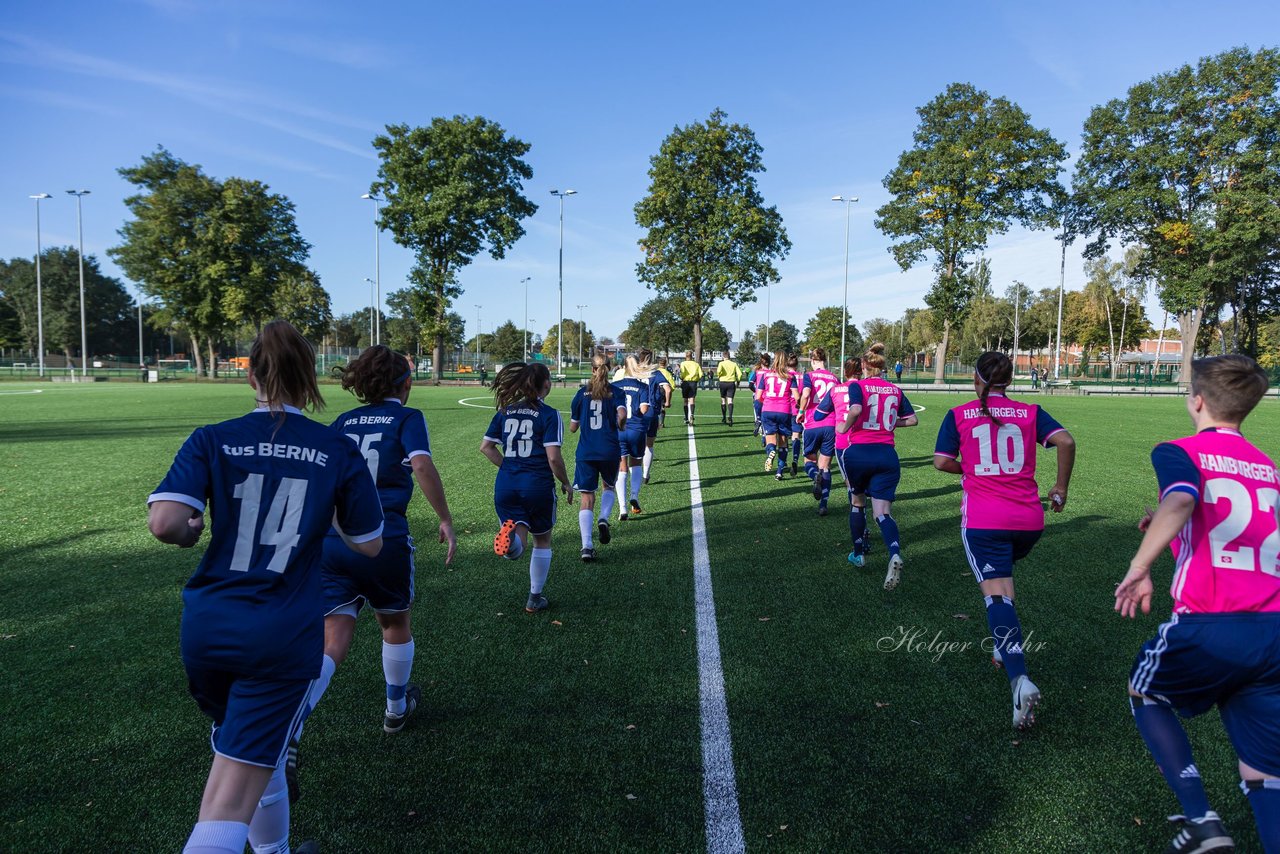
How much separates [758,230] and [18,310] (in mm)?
85781

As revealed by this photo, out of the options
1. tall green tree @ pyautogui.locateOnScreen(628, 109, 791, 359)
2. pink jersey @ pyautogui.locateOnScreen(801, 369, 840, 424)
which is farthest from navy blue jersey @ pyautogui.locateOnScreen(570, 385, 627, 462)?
tall green tree @ pyautogui.locateOnScreen(628, 109, 791, 359)

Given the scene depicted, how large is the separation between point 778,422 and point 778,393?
0.54m

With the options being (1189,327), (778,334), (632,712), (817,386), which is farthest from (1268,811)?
(778,334)

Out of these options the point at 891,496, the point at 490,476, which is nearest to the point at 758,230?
the point at 490,476

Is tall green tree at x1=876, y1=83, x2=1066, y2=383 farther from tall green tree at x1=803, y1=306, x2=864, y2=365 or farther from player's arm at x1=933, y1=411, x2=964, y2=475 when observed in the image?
player's arm at x1=933, y1=411, x2=964, y2=475

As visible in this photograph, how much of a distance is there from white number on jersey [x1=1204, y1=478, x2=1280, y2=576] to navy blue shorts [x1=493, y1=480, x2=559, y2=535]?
12.4ft

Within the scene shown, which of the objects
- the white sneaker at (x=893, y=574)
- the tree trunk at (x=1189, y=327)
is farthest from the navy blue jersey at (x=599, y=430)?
the tree trunk at (x=1189, y=327)

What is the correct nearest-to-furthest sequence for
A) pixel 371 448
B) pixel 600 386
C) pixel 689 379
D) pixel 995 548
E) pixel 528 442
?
pixel 371 448 < pixel 995 548 < pixel 528 442 < pixel 600 386 < pixel 689 379

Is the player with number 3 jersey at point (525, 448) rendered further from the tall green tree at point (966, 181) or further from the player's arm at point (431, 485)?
the tall green tree at point (966, 181)

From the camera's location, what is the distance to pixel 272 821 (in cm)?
243

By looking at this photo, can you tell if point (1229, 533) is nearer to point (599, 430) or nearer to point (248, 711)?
point (248, 711)

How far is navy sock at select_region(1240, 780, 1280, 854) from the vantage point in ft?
7.67

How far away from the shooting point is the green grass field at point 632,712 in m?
2.95

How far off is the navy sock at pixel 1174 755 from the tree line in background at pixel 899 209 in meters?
41.8
